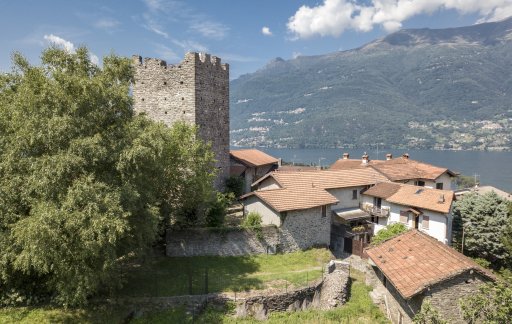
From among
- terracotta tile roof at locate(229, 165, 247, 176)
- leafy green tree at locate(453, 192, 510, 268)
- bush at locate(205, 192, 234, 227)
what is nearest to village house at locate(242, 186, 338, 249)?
bush at locate(205, 192, 234, 227)

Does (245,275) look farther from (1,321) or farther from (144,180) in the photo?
(1,321)

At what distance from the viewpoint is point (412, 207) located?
30.5 metres

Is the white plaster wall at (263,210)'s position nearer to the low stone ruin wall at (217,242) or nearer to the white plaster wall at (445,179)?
the low stone ruin wall at (217,242)

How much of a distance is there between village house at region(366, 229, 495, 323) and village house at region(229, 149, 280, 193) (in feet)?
62.1

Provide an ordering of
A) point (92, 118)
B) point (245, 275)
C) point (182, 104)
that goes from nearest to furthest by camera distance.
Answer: point (92, 118)
point (245, 275)
point (182, 104)

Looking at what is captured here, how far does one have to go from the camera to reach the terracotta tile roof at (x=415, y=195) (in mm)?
28891

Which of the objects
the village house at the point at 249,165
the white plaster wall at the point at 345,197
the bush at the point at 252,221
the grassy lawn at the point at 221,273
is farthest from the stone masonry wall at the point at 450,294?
the village house at the point at 249,165

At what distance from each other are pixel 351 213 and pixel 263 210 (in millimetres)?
11263

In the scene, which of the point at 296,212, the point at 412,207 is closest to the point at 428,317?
the point at 296,212

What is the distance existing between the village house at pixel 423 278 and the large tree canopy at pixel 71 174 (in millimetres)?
12246

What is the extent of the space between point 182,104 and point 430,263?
20.5 meters

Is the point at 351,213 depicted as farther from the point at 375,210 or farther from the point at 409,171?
the point at 409,171

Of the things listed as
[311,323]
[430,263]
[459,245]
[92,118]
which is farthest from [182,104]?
[459,245]

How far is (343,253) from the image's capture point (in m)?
27.1
